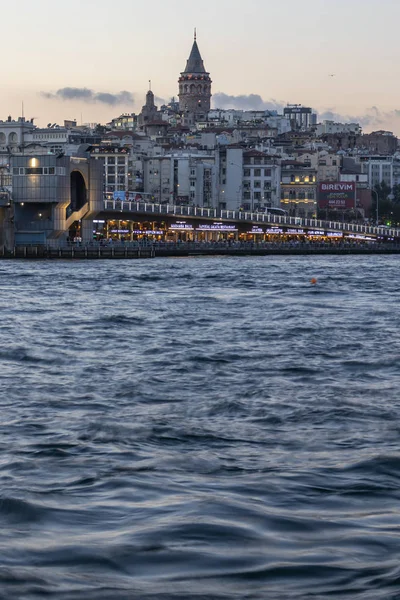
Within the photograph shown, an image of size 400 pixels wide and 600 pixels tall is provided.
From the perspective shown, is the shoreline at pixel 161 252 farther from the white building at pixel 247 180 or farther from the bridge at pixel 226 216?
the white building at pixel 247 180

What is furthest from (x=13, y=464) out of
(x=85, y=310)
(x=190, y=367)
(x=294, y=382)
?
(x=85, y=310)

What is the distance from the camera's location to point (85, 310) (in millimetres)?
38344

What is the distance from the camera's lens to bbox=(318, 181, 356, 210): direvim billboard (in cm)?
17288

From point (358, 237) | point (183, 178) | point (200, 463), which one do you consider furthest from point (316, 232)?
point (200, 463)

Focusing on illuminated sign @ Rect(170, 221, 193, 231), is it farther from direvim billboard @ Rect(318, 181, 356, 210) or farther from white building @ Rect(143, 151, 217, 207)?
direvim billboard @ Rect(318, 181, 356, 210)

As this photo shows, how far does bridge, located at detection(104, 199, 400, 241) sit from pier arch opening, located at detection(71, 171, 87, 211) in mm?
6098

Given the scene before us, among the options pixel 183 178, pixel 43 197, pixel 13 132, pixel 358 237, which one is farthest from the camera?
pixel 13 132

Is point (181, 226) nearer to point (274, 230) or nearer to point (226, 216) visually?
point (226, 216)

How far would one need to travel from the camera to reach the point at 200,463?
1384 cm

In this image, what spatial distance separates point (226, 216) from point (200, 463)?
110383mm

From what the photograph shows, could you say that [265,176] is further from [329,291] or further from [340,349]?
[340,349]

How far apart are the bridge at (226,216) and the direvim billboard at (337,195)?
2585 centimetres

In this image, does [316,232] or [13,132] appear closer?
[316,232]

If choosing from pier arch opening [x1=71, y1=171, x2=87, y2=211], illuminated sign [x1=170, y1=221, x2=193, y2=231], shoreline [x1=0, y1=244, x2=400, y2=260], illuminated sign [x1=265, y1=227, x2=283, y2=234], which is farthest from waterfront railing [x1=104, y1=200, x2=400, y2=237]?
pier arch opening [x1=71, y1=171, x2=87, y2=211]
